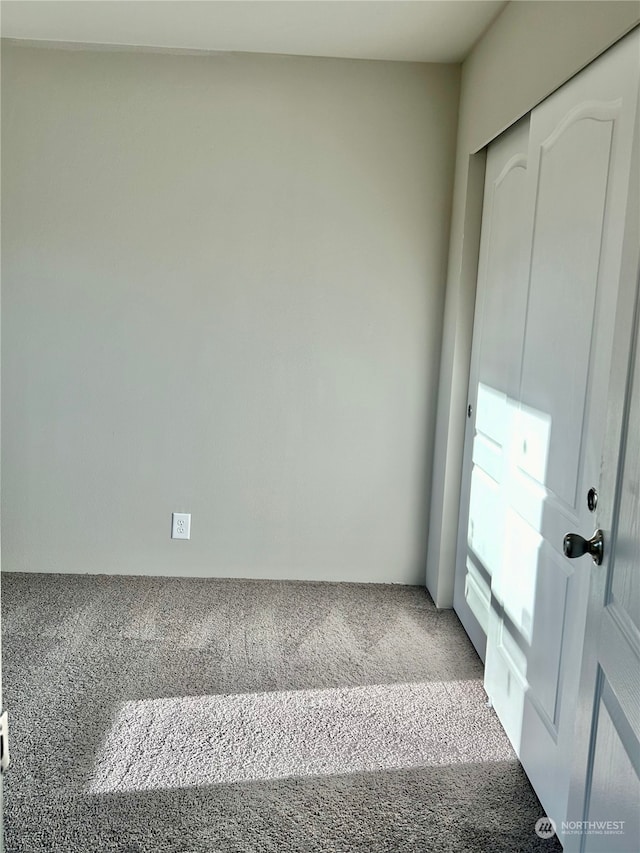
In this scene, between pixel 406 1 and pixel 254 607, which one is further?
pixel 254 607

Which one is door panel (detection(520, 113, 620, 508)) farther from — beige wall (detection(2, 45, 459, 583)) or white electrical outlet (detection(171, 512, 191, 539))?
white electrical outlet (detection(171, 512, 191, 539))

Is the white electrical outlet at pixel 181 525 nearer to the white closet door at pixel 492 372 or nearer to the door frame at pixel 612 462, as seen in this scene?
the white closet door at pixel 492 372

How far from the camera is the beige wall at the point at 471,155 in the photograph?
92.0 inches

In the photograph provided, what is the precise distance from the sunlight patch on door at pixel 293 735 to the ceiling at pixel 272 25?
248 cm

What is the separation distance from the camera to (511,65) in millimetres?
2723

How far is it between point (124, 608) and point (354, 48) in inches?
103

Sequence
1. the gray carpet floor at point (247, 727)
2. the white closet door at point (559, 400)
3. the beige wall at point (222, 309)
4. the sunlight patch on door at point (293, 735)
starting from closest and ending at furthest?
the white closet door at point (559, 400) → the gray carpet floor at point (247, 727) → the sunlight patch on door at point (293, 735) → the beige wall at point (222, 309)

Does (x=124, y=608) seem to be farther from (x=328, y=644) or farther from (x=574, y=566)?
(x=574, y=566)

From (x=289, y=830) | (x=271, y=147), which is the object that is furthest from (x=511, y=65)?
(x=289, y=830)

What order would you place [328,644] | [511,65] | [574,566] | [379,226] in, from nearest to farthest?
1. [574,566]
2. [511,65]
3. [328,644]
4. [379,226]

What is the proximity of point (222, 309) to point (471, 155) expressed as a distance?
4.24 feet

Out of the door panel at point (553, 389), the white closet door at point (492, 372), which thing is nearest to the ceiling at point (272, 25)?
the white closet door at point (492, 372)

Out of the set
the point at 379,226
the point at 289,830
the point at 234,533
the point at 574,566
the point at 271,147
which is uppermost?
the point at 271,147

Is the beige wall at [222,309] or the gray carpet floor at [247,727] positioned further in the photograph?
the beige wall at [222,309]
